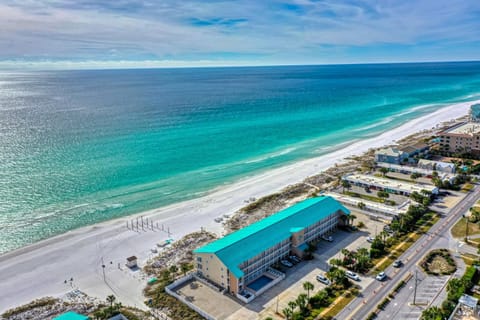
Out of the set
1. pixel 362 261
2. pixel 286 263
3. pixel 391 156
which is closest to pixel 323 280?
pixel 286 263

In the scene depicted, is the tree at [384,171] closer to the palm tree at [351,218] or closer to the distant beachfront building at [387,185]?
the distant beachfront building at [387,185]

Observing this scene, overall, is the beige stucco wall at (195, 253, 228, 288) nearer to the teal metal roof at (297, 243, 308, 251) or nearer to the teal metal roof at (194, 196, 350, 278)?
the teal metal roof at (194, 196, 350, 278)

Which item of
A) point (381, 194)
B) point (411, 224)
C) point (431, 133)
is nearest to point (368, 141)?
point (431, 133)

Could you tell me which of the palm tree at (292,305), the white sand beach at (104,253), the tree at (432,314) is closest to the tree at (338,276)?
the palm tree at (292,305)

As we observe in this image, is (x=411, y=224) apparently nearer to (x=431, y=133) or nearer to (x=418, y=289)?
(x=418, y=289)

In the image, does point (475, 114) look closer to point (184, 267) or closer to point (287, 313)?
point (287, 313)

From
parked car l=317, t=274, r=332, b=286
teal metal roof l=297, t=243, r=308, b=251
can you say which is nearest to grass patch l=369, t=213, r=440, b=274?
parked car l=317, t=274, r=332, b=286
